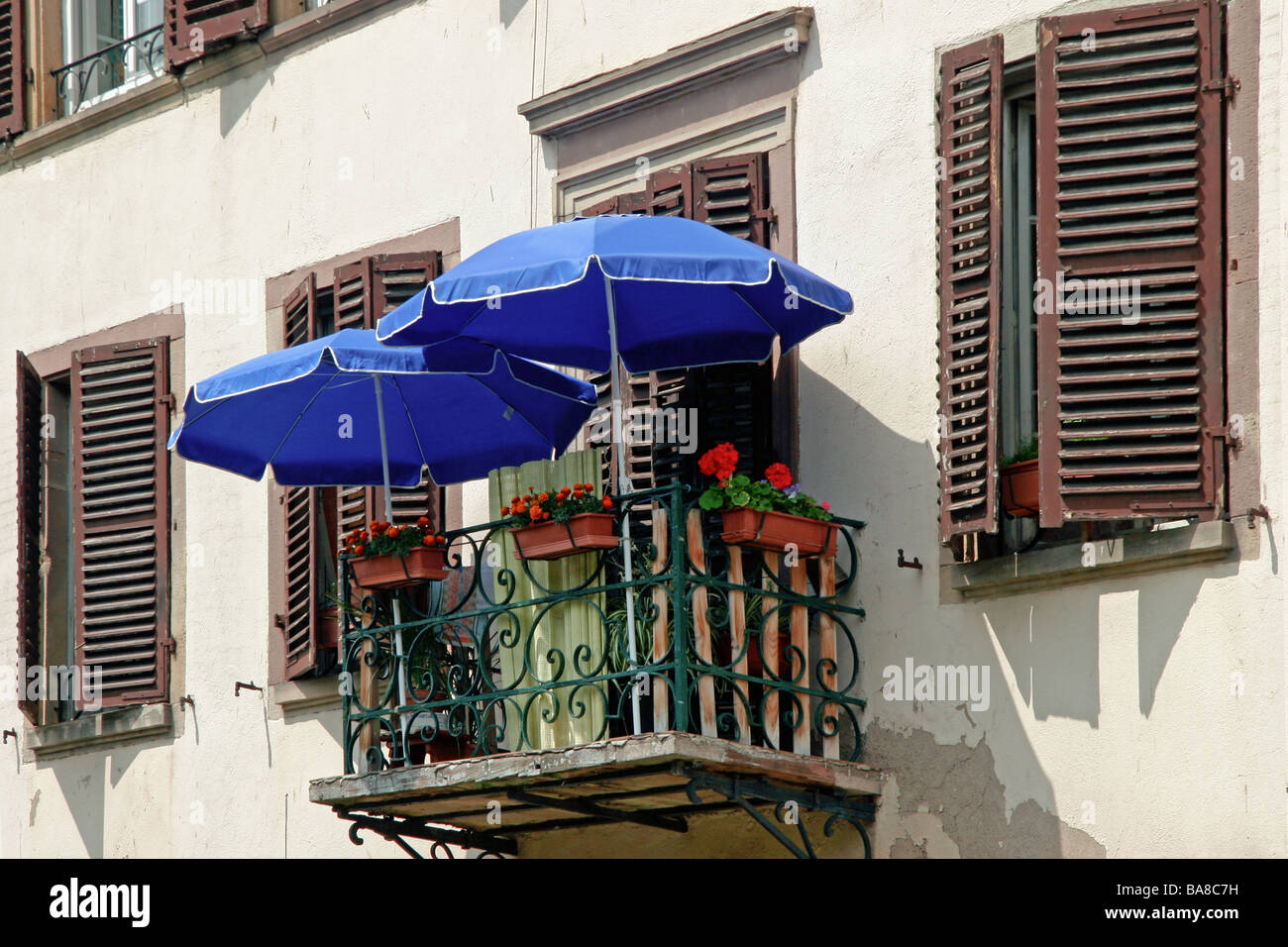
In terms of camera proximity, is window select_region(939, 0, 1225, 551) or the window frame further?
the window frame

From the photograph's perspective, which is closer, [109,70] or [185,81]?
[185,81]

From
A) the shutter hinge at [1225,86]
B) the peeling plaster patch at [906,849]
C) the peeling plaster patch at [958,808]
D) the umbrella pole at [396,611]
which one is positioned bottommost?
the peeling plaster patch at [906,849]

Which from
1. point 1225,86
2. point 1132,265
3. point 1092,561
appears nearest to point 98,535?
point 1092,561

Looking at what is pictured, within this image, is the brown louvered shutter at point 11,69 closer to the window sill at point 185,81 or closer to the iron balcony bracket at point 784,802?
the window sill at point 185,81

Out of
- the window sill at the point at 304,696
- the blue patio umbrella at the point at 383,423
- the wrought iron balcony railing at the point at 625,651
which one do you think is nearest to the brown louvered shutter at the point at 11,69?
the window sill at the point at 304,696

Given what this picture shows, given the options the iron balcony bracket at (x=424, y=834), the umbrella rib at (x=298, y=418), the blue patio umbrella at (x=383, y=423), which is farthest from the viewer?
the umbrella rib at (x=298, y=418)

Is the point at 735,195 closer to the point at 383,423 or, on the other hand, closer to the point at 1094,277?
the point at 383,423

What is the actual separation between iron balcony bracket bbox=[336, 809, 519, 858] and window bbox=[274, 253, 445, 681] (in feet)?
4.32

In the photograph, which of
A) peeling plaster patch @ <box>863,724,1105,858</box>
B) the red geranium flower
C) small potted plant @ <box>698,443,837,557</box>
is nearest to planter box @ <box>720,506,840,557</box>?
small potted plant @ <box>698,443,837,557</box>

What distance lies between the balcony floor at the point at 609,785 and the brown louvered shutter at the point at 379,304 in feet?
5.71

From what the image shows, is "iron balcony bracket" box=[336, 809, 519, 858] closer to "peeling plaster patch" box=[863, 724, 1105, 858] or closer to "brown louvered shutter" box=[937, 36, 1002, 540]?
"peeling plaster patch" box=[863, 724, 1105, 858]

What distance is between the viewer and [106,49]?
556 inches

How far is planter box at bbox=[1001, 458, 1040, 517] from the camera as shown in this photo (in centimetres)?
957

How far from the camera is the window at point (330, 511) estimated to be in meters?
11.9
